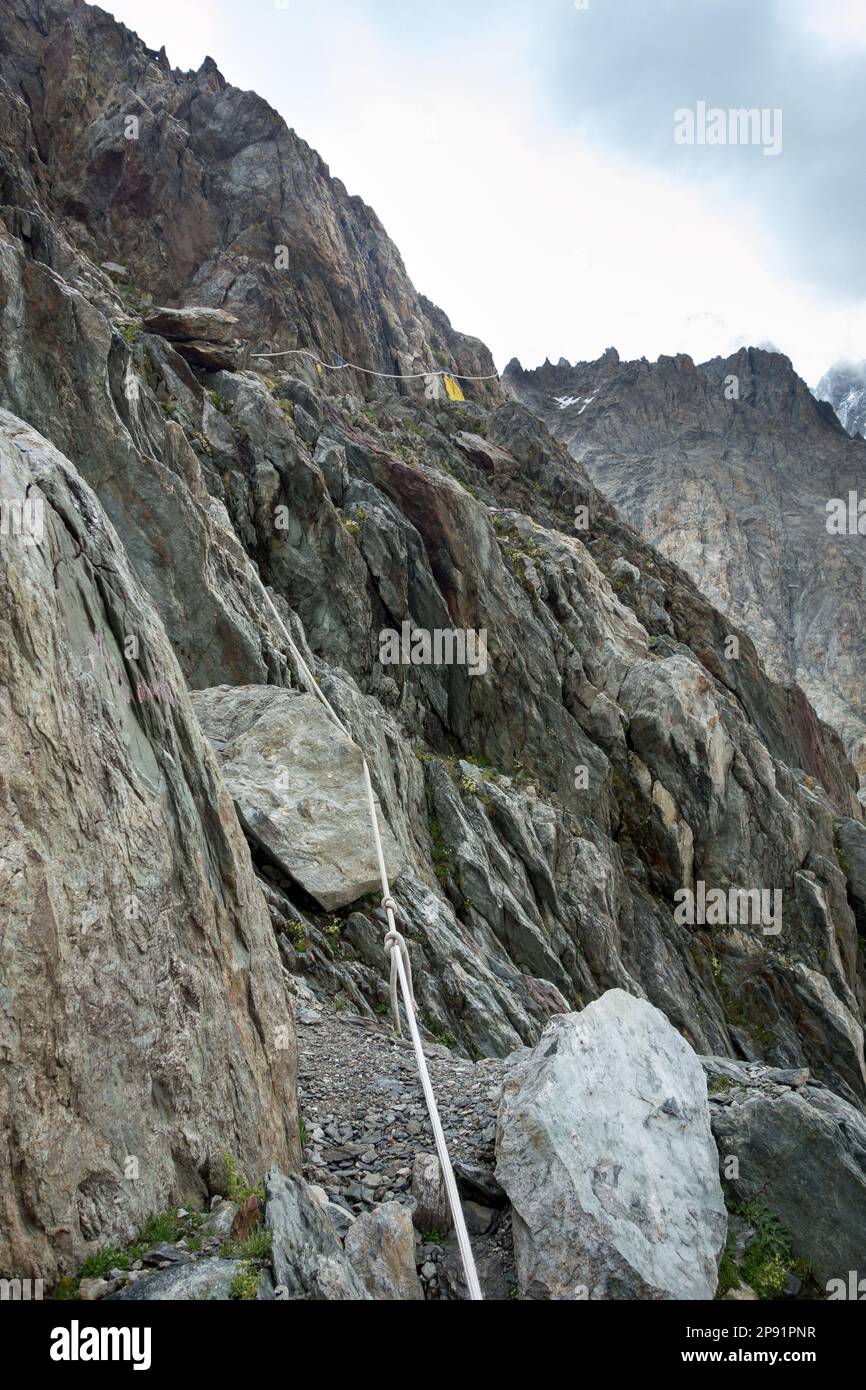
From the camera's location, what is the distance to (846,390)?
632ft

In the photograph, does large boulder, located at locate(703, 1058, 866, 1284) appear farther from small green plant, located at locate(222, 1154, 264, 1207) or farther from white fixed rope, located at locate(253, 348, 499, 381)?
white fixed rope, located at locate(253, 348, 499, 381)

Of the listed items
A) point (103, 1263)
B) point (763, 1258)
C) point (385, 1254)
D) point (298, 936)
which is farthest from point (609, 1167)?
point (298, 936)

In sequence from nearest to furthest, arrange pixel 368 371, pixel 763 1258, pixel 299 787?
pixel 763 1258, pixel 299 787, pixel 368 371

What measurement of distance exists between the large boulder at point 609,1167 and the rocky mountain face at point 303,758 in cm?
5

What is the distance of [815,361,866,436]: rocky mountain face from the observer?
597 feet

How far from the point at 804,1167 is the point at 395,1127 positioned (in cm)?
371

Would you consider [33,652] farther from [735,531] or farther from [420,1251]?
[735,531]

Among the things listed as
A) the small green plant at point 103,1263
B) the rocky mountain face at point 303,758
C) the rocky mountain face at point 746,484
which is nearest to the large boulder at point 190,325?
the rocky mountain face at point 303,758

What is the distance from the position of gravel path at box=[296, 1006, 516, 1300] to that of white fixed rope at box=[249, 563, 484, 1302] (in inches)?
8.5

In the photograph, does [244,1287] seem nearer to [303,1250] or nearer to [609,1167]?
[303,1250]

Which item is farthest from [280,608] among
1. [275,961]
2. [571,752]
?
[275,961]

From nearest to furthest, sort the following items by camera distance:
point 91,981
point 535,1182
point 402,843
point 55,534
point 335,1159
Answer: point 91,981 → point 55,534 → point 535,1182 → point 335,1159 → point 402,843

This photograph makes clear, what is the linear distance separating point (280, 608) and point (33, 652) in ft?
46.3

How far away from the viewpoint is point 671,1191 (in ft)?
20.9
